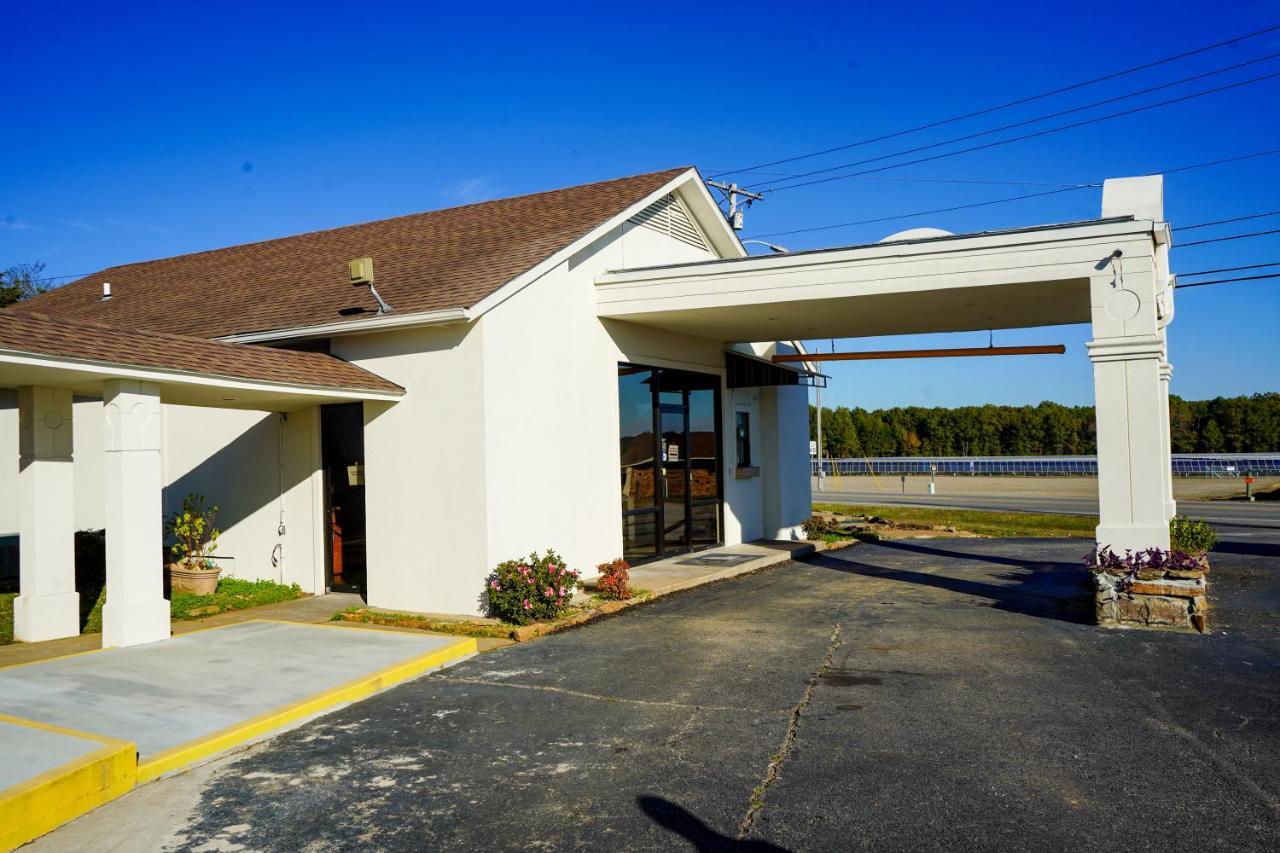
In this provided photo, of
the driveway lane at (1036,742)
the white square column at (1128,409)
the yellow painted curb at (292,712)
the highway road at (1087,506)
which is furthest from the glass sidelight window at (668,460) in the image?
the highway road at (1087,506)

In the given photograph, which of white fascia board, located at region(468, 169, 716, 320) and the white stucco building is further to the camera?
white fascia board, located at region(468, 169, 716, 320)

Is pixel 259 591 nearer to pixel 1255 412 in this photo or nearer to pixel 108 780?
pixel 108 780

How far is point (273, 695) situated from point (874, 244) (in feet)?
26.7

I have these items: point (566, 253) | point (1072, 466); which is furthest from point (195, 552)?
point (1072, 466)

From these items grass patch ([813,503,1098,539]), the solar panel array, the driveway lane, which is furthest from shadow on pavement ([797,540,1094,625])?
the solar panel array

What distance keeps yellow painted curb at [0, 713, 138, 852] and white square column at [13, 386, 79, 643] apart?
4501 mm

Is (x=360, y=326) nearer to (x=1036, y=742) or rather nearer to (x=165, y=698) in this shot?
(x=165, y=698)

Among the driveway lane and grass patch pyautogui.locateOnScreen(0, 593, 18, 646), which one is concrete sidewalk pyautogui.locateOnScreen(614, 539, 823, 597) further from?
grass patch pyautogui.locateOnScreen(0, 593, 18, 646)

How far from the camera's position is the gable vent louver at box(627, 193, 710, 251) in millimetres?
14266

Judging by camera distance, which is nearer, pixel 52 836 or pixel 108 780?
pixel 52 836

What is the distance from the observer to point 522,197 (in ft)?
52.4

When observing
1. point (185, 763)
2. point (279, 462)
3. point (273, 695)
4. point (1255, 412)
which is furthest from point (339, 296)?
point (1255, 412)

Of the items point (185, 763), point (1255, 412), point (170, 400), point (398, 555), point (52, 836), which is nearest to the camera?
point (52, 836)

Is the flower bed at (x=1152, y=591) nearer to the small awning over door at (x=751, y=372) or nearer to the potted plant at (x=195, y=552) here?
the small awning over door at (x=751, y=372)
